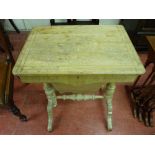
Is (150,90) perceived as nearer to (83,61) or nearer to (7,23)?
(83,61)

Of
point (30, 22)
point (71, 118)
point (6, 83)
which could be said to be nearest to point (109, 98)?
point (71, 118)

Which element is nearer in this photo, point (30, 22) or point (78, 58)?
point (78, 58)

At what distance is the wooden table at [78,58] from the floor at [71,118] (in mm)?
298

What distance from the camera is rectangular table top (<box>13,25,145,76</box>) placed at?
38.4 inches

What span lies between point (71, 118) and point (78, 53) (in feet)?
2.34

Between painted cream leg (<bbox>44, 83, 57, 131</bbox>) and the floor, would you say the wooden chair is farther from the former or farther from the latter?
painted cream leg (<bbox>44, 83, 57, 131</bbox>)

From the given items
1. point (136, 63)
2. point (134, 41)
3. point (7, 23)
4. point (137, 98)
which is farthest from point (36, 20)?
point (136, 63)

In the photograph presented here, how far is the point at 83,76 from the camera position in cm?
100

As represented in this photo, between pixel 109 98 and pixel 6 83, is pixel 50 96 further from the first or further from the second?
pixel 109 98

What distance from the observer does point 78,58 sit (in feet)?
3.47

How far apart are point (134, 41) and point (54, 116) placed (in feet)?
4.79

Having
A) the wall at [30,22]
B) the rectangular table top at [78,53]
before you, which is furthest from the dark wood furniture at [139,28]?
the rectangular table top at [78,53]

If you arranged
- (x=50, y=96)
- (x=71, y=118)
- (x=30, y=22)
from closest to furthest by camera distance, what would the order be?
(x=50, y=96) < (x=71, y=118) < (x=30, y=22)

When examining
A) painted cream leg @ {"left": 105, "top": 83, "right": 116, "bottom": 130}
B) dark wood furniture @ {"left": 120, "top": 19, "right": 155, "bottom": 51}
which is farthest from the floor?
dark wood furniture @ {"left": 120, "top": 19, "right": 155, "bottom": 51}
